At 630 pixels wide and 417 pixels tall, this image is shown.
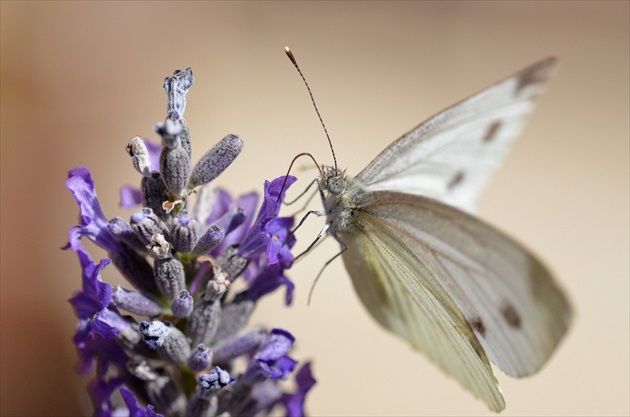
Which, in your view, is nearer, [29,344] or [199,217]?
[199,217]

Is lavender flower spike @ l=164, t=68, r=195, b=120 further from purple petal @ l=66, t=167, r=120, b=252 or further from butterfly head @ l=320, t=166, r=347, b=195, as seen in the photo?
butterfly head @ l=320, t=166, r=347, b=195

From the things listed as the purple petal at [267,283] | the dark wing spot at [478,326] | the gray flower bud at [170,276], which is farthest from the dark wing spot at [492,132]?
the gray flower bud at [170,276]

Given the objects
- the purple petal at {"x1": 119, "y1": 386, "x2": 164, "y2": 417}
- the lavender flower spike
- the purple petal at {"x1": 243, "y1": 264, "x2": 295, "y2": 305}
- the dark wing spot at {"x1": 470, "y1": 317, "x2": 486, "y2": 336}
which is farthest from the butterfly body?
the purple petal at {"x1": 119, "y1": 386, "x2": 164, "y2": 417}

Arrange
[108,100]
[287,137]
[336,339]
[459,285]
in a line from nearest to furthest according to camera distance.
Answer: [459,285]
[336,339]
[108,100]
[287,137]

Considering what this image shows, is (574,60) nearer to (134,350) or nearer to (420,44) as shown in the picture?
(420,44)

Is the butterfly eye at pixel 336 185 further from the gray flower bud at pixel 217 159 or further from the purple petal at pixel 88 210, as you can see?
the purple petal at pixel 88 210

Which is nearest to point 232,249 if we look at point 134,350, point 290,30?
point 134,350

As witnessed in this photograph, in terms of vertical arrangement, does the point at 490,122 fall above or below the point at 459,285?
above
